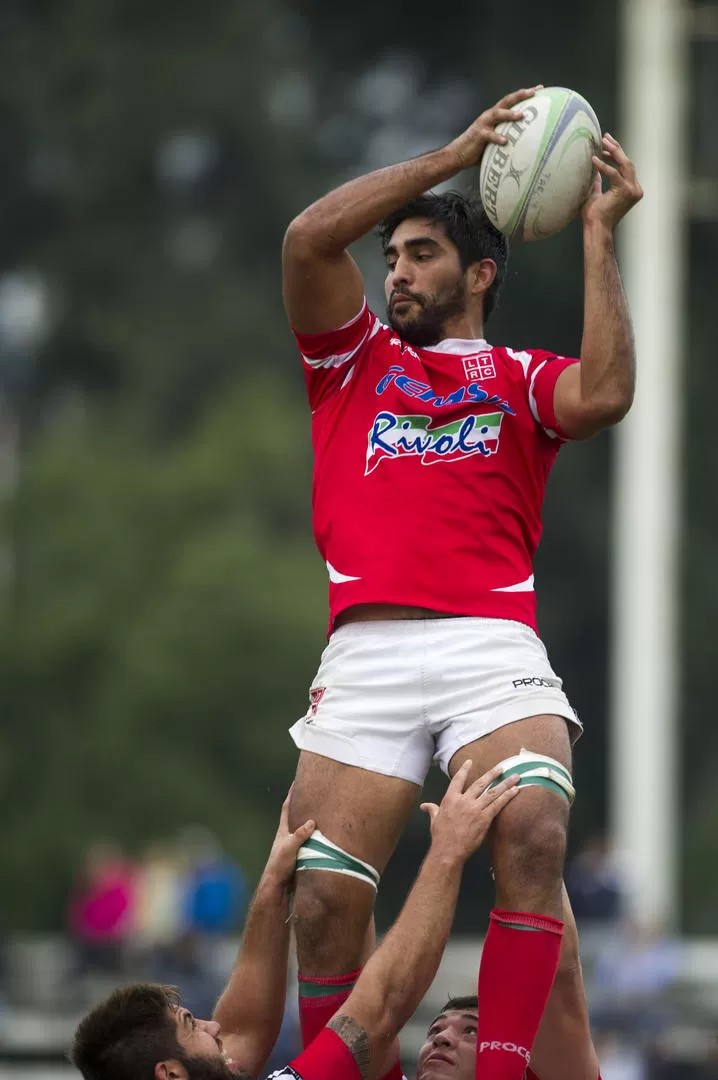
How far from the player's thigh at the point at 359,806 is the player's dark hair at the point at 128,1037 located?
2.22ft

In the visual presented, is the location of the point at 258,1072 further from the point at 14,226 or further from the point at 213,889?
the point at 14,226

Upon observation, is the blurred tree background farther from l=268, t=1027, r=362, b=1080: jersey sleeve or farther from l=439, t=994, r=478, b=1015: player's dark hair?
l=268, t=1027, r=362, b=1080: jersey sleeve

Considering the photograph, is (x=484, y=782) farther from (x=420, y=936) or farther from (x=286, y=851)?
(x=286, y=851)

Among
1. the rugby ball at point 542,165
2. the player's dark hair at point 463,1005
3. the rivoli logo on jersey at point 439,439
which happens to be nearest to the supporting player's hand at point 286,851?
the player's dark hair at point 463,1005

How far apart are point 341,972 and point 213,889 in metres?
12.1

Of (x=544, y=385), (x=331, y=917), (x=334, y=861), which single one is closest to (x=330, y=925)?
(x=331, y=917)

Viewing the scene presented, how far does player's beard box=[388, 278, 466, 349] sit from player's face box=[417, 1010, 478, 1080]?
2048 mm

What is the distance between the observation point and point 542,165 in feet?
18.5

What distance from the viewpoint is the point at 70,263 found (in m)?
37.6

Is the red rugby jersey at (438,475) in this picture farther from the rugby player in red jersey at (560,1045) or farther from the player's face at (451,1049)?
the player's face at (451,1049)

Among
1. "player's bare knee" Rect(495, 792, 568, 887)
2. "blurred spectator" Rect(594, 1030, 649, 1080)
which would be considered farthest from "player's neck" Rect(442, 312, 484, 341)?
"blurred spectator" Rect(594, 1030, 649, 1080)

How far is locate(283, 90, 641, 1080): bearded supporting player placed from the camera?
551cm

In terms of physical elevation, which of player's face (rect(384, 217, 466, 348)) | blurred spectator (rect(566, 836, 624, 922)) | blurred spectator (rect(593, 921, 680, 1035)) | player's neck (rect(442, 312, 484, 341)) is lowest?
blurred spectator (rect(593, 921, 680, 1035))

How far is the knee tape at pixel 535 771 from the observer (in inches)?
216
